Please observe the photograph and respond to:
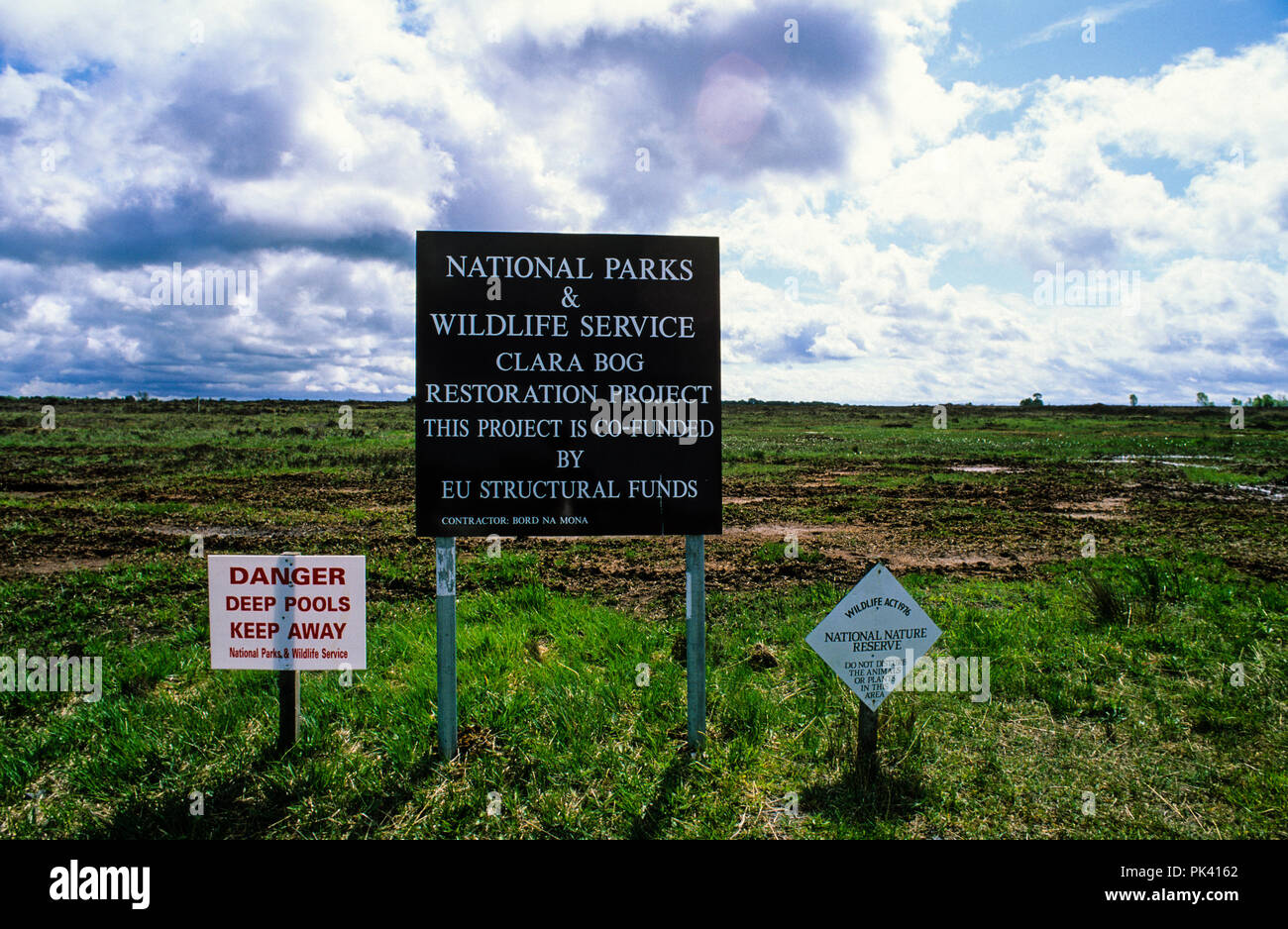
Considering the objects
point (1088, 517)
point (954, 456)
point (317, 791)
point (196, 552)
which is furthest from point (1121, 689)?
point (954, 456)

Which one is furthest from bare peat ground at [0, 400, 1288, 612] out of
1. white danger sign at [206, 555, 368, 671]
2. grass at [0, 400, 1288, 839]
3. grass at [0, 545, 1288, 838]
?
white danger sign at [206, 555, 368, 671]

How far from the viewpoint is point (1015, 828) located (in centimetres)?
330

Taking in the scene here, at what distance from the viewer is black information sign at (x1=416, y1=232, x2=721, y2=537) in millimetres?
4035

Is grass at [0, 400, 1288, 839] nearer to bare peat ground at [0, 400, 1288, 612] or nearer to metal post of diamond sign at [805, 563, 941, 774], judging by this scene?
bare peat ground at [0, 400, 1288, 612]

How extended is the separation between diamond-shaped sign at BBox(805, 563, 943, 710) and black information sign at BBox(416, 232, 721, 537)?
0.97m

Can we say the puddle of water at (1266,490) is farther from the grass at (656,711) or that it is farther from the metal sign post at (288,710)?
the metal sign post at (288,710)

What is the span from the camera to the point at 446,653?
3969 millimetres

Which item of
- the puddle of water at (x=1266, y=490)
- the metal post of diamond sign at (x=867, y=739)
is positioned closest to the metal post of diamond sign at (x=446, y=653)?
the metal post of diamond sign at (x=867, y=739)

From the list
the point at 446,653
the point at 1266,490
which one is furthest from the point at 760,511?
the point at 1266,490

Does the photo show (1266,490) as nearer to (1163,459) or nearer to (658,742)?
(1163,459)

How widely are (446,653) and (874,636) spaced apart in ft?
8.51

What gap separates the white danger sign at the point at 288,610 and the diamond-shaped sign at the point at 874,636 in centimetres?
277

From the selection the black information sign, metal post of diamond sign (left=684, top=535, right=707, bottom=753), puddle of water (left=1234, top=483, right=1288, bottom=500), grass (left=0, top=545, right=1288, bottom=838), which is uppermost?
the black information sign

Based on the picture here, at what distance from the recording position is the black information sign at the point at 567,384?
13.2 ft
